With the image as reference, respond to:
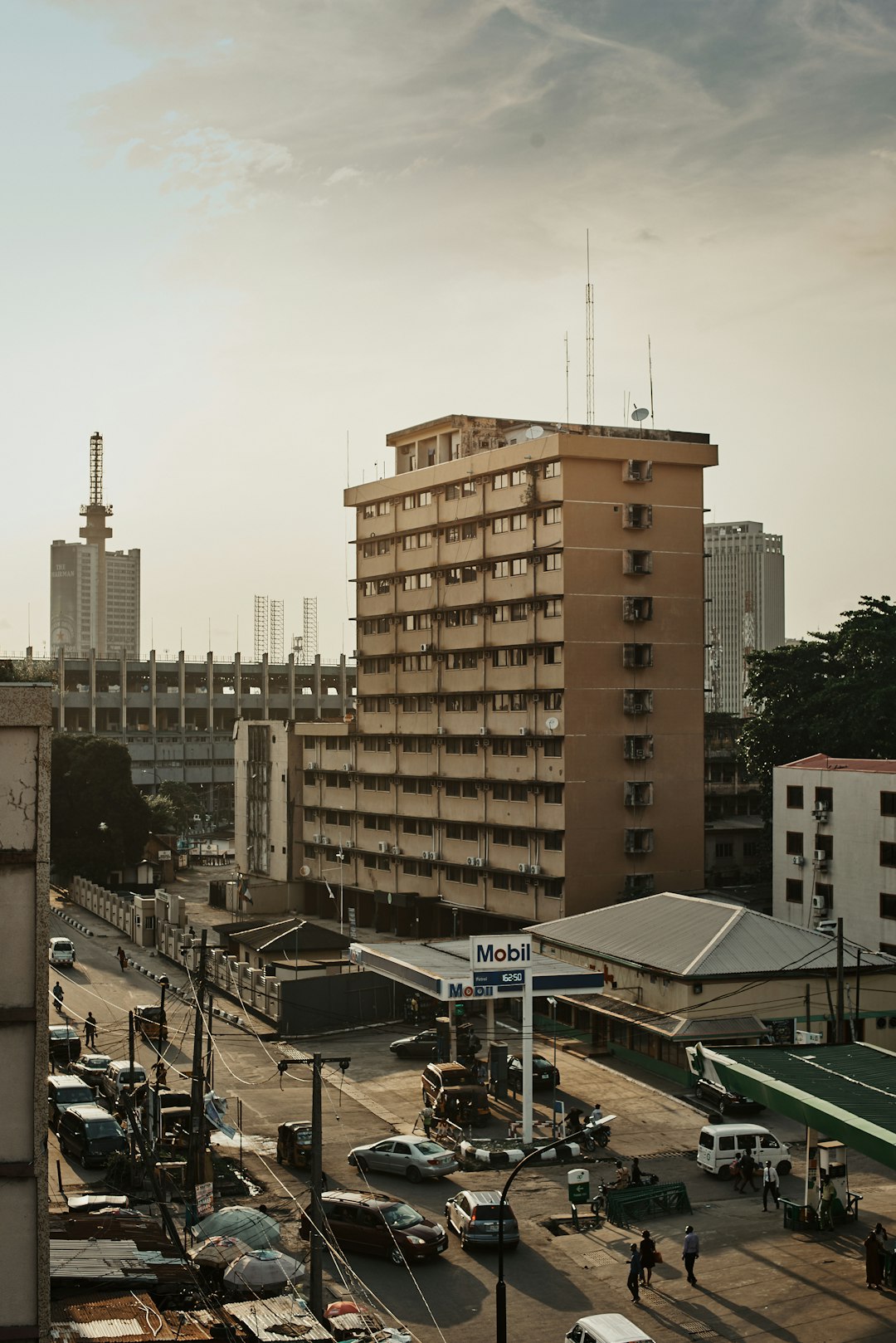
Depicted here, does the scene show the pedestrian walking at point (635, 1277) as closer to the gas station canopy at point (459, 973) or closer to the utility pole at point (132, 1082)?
the utility pole at point (132, 1082)

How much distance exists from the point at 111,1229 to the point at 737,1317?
45.1ft

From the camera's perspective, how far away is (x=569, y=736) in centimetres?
7088

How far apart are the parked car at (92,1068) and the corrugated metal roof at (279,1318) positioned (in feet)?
75.1

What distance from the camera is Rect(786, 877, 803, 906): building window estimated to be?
220ft

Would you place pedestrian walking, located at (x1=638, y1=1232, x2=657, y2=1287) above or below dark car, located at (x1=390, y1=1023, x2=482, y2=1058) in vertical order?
above

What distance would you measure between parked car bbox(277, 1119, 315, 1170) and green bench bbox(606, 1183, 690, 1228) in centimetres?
911

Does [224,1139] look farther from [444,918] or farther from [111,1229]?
[444,918]

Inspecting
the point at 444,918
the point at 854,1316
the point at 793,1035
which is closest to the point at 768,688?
the point at 444,918

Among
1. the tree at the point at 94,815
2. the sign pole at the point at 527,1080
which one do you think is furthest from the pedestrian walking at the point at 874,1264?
the tree at the point at 94,815

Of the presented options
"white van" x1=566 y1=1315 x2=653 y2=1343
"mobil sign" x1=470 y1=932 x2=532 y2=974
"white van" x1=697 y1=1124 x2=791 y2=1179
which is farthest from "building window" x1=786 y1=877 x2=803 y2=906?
"white van" x1=566 y1=1315 x2=653 y2=1343

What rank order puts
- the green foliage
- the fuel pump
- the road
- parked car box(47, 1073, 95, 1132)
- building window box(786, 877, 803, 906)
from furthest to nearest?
the green foliage, building window box(786, 877, 803, 906), parked car box(47, 1073, 95, 1132), the fuel pump, the road

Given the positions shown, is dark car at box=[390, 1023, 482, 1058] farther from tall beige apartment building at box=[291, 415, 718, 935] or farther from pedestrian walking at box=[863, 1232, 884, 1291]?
pedestrian walking at box=[863, 1232, 884, 1291]

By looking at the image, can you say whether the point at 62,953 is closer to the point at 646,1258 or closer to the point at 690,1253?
the point at 646,1258

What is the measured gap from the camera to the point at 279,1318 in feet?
90.3
